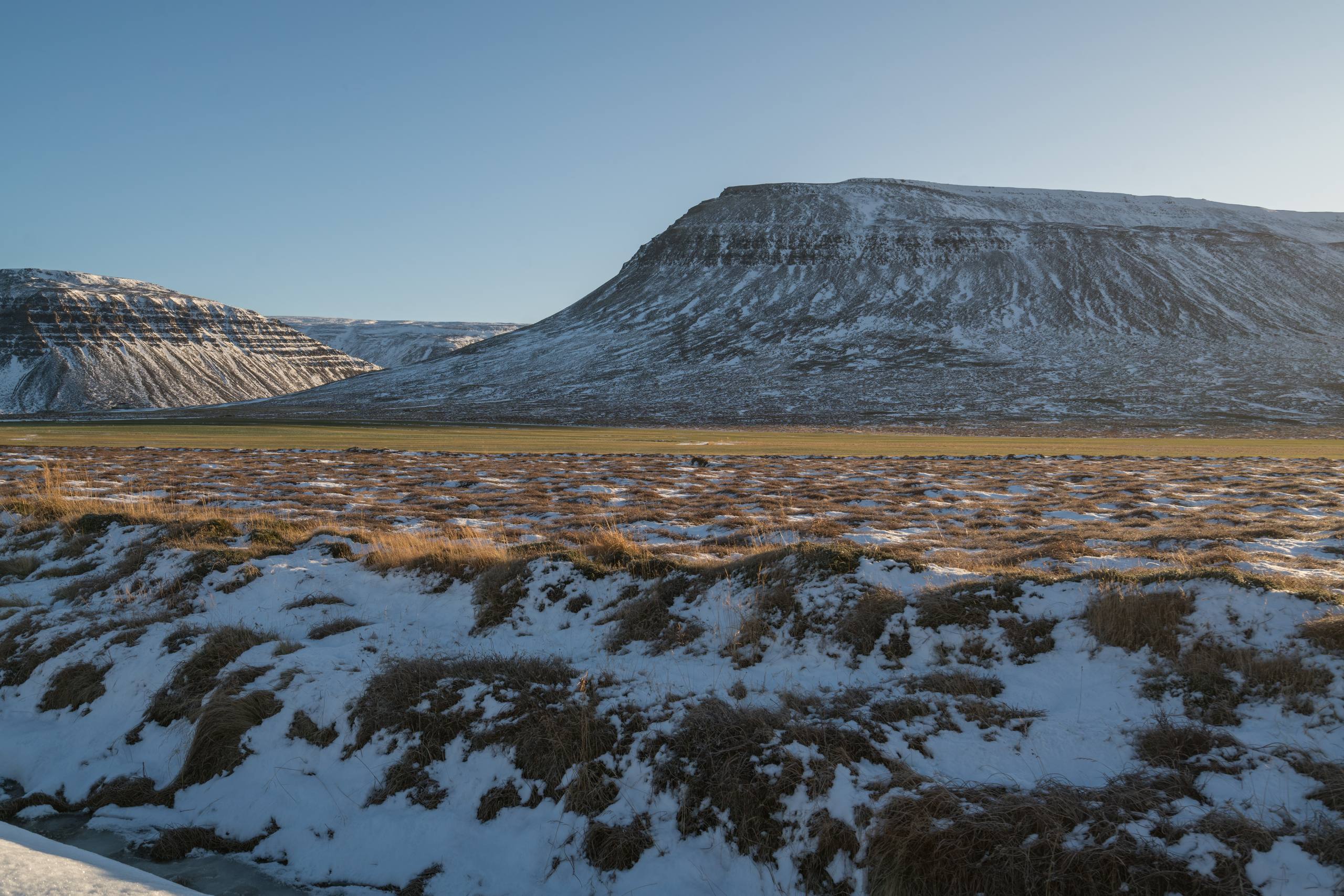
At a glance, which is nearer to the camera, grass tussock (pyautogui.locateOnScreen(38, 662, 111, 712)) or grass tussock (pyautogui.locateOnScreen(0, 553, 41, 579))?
grass tussock (pyautogui.locateOnScreen(38, 662, 111, 712))

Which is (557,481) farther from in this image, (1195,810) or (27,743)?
(1195,810)

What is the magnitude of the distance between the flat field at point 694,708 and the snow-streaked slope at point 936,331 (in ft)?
292

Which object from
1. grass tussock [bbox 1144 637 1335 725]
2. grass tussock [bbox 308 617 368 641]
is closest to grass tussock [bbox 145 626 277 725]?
grass tussock [bbox 308 617 368 641]

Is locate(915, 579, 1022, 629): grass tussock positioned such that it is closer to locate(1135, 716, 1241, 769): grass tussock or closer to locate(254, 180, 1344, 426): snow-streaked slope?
locate(1135, 716, 1241, 769): grass tussock

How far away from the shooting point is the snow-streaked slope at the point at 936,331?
110 metres

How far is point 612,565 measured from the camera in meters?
10.5

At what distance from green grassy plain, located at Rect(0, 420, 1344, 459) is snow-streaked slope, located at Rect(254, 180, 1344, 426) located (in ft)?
132

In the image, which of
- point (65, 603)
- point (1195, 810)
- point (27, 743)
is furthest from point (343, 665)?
point (1195, 810)

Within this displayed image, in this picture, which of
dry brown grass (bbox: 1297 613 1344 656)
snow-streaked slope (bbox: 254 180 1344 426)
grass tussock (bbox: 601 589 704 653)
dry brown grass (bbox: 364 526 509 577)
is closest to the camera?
dry brown grass (bbox: 1297 613 1344 656)

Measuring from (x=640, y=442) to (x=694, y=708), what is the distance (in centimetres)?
4153

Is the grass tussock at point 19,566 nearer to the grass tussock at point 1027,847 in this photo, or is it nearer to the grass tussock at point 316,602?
the grass tussock at point 316,602

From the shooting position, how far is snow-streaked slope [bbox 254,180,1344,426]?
110m

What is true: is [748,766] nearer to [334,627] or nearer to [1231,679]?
[1231,679]

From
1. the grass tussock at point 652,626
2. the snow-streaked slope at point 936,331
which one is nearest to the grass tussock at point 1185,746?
the grass tussock at point 652,626
